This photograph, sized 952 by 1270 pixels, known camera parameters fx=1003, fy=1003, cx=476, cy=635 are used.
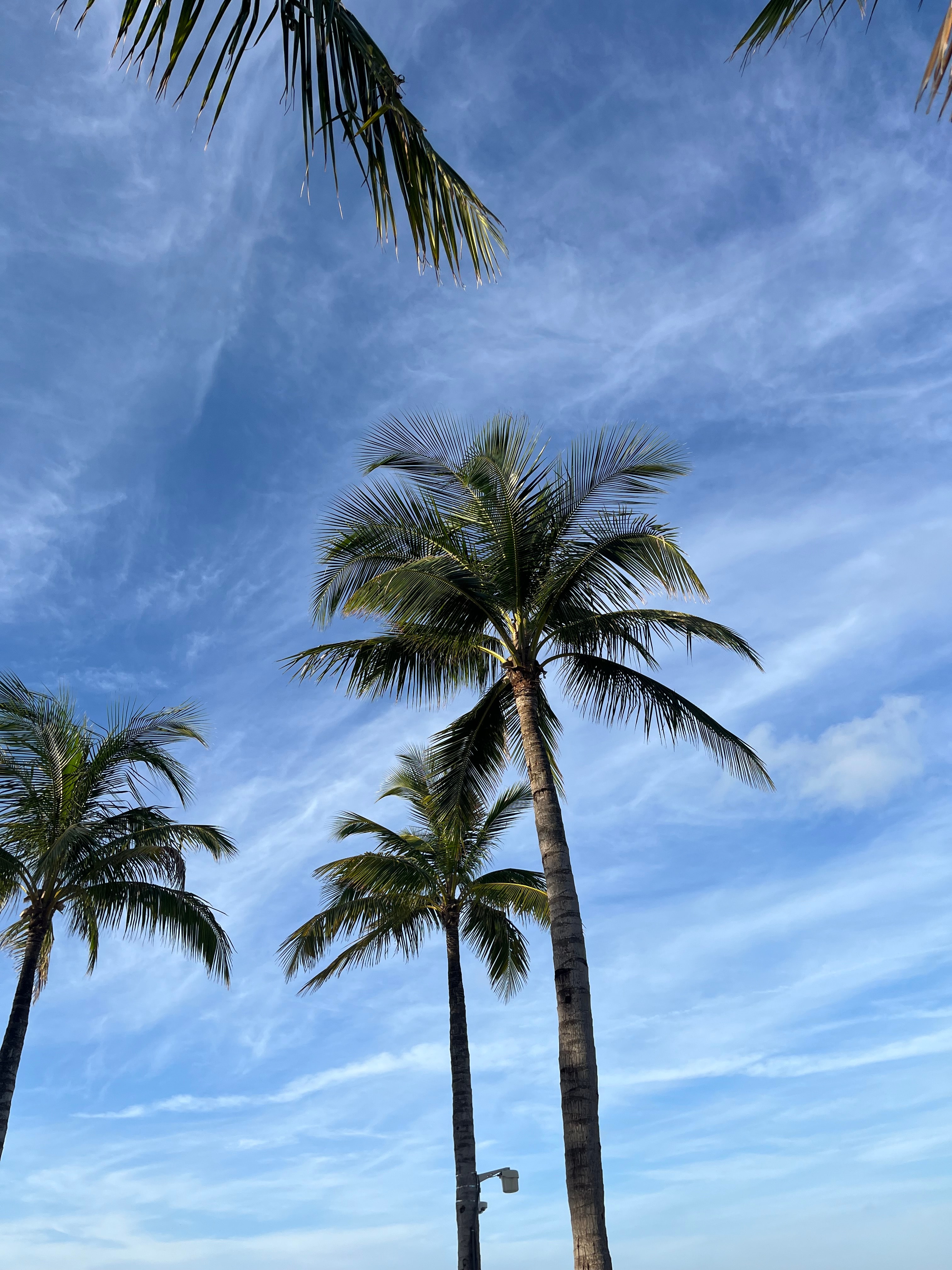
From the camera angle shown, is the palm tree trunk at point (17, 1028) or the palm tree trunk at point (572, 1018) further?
the palm tree trunk at point (17, 1028)

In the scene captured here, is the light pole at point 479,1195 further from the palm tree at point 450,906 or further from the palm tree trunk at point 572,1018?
the palm tree trunk at point 572,1018

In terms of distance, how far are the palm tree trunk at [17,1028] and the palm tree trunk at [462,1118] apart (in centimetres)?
886

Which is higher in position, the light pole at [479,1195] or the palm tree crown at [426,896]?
the palm tree crown at [426,896]

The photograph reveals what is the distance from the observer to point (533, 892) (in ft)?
68.3

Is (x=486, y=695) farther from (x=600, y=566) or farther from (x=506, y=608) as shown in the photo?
(x=600, y=566)

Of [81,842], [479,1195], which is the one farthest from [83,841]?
[479,1195]

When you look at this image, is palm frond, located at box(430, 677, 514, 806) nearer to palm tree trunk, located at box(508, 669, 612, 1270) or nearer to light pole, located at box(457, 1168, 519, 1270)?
palm tree trunk, located at box(508, 669, 612, 1270)

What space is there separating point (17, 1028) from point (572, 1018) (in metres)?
10.1

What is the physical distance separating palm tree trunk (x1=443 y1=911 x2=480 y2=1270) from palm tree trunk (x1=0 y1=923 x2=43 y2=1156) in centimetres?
886

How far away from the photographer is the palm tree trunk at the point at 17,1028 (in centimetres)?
1550

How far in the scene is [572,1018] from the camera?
10.4 metres

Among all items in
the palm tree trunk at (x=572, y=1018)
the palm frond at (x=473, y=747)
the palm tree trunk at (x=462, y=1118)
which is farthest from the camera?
the palm tree trunk at (x=462, y=1118)

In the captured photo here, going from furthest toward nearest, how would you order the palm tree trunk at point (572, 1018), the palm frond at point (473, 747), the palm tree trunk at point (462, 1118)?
the palm tree trunk at point (462, 1118)
the palm frond at point (473, 747)
the palm tree trunk at point (572, 1018)

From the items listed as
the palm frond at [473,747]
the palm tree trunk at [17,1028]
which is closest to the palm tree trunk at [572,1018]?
the palm frond at [473,747]
